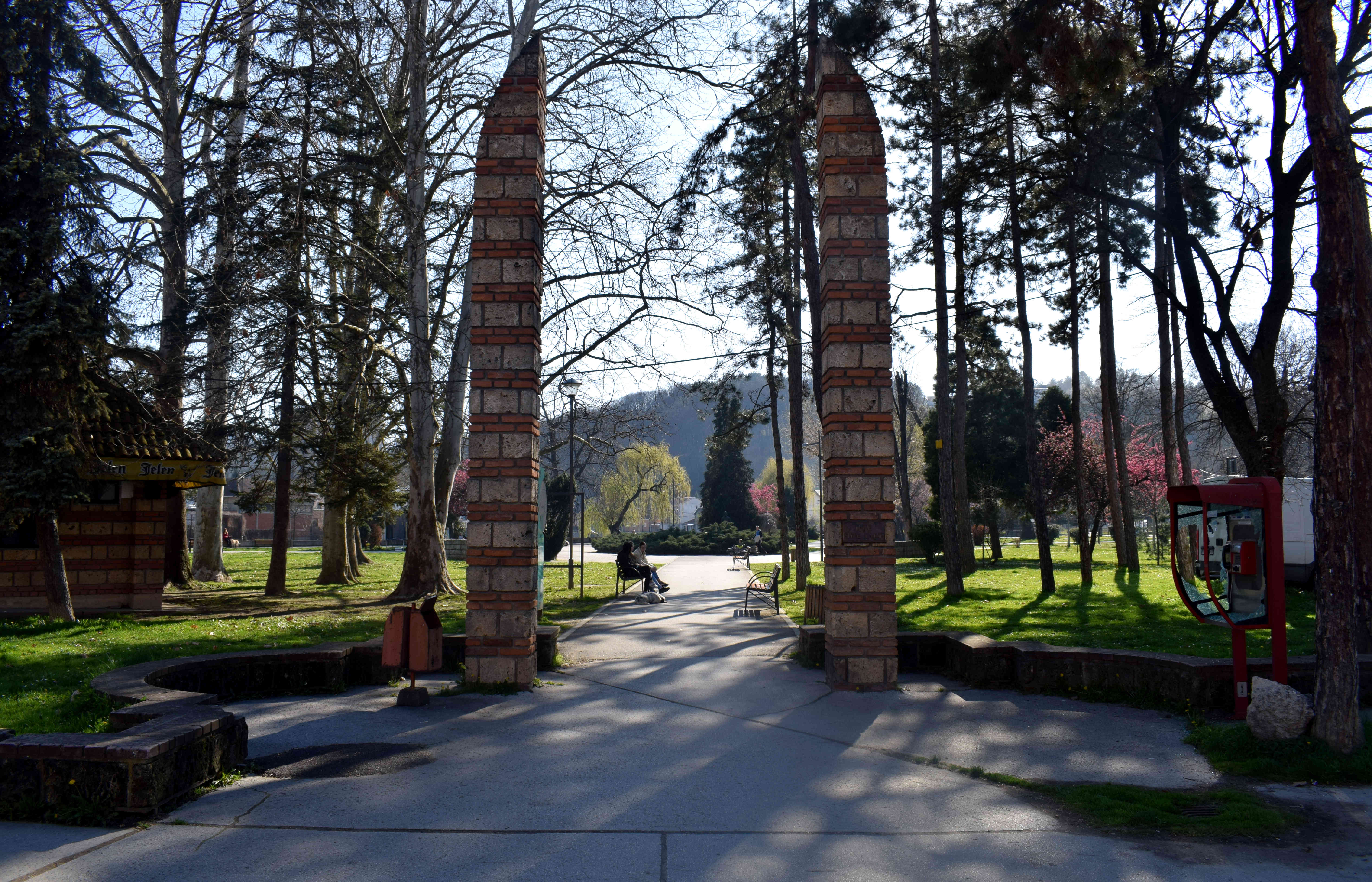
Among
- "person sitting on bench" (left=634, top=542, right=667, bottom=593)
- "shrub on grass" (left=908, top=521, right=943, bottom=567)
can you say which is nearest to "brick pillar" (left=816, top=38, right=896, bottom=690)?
"person sitting on bench" (left=634, top=542, right=667, bottom=593)

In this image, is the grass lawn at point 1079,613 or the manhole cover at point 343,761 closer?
the manhole cover at point 343,761

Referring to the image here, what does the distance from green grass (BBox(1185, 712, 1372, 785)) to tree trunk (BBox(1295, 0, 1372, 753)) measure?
12cm

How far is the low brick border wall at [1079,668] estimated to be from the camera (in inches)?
316

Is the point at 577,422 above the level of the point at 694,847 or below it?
above

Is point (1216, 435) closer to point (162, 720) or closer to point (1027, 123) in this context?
point (1027, 123)

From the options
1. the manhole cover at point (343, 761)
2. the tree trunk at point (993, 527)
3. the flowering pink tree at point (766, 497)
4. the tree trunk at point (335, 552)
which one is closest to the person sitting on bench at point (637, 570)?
the tree trunk at point (335, 552)

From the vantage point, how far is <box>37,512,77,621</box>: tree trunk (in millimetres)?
14430

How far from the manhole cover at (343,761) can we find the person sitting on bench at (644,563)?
14.9m

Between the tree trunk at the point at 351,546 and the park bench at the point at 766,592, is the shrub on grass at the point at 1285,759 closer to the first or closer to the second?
the park bench at the point at 766,592

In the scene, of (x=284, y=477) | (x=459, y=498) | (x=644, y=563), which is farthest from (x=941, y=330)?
(x=459, y=498)

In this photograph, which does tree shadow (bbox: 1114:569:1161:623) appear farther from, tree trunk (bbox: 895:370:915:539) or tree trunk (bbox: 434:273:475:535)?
tree trunk (bbox: 895:370:915:539)

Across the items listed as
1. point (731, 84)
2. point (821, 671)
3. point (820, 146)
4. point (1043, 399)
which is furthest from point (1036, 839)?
point (1043, 399)

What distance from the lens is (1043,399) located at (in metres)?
39.4

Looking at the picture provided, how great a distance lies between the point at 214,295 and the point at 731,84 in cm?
974
